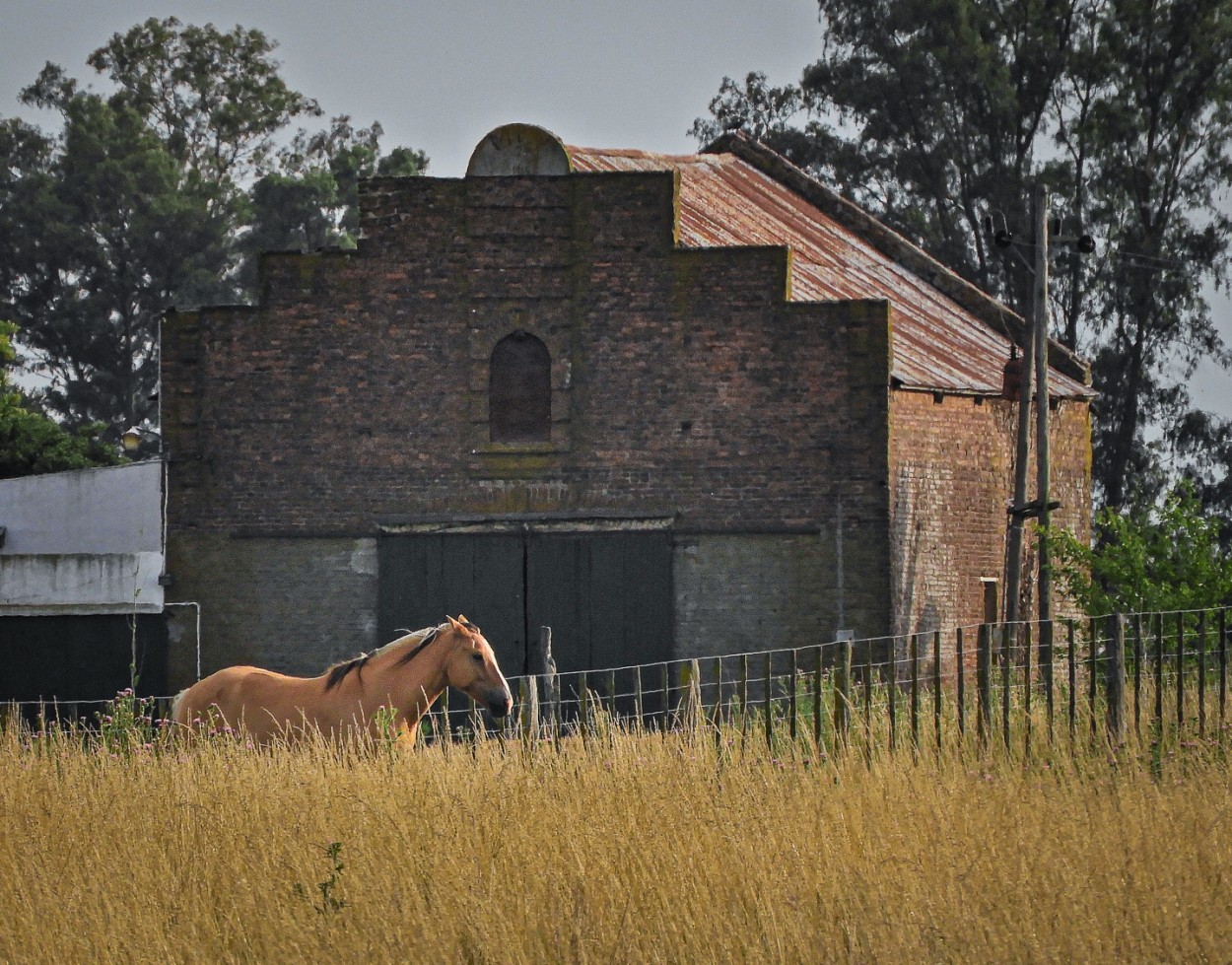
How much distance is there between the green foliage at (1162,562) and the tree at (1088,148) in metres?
16.7

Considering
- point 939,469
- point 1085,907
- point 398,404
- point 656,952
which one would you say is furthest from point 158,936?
point 939,469

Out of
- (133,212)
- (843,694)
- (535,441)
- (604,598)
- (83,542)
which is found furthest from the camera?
(133,212)

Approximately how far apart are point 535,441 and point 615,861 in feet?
42.0

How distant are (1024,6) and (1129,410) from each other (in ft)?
28.0

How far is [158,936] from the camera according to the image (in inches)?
299

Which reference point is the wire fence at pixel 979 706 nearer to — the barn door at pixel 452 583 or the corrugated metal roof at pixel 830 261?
the barn door at pixel 452 583

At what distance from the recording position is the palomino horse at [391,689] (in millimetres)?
12984

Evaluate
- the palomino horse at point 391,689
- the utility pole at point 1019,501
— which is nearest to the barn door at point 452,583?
the utility pole at point 1019,501

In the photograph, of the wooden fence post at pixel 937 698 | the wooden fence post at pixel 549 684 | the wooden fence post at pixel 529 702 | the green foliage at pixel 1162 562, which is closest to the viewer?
the wooden fence post at pixel 937 698

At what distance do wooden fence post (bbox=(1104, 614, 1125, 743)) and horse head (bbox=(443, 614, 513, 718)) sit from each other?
13.4 ft

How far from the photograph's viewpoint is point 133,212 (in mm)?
46656

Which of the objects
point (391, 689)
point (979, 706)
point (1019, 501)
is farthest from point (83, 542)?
point (979, 706)

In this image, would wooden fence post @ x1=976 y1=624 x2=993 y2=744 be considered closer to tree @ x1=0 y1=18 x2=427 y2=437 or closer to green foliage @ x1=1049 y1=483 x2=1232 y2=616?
green foliage @ x1=1049 y1=483 x2=1232 y2=616

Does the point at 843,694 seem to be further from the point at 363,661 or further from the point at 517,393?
the point at 517,393
